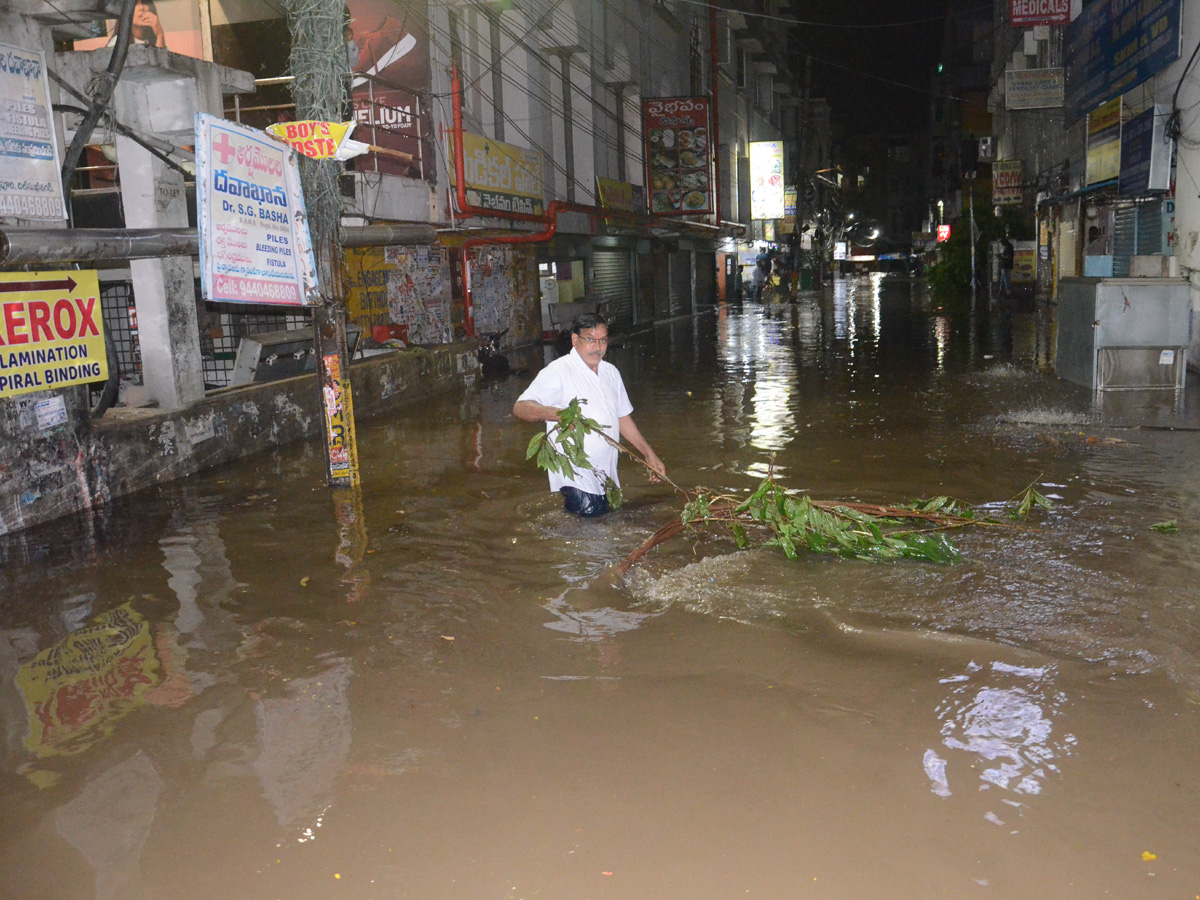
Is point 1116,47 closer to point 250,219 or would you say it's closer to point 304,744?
point 250,219

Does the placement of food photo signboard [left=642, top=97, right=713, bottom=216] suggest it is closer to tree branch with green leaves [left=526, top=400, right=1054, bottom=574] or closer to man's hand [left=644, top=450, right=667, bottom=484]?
tree branch with green leaves [left=526, top=400, right=1054, bottom=574]

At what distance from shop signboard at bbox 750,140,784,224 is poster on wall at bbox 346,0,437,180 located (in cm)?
3108

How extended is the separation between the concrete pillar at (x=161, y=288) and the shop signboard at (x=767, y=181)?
132 ft

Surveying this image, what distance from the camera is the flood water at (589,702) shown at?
3.33 m

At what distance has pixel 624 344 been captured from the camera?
25.5 metres

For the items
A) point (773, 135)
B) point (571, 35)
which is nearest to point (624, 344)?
point (571, 35)

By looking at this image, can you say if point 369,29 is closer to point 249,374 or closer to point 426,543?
point 249,374

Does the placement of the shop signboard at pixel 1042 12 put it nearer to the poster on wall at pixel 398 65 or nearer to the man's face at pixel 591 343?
the poster on wall at pixel 398 65

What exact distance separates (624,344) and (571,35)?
8061 millimetres

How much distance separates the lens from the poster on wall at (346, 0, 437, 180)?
1850cm

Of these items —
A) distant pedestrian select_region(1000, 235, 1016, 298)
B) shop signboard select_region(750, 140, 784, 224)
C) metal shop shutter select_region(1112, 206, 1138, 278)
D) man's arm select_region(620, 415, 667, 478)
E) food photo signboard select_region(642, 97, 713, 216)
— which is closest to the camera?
man's arm select_region(620, 415, 667, 478)

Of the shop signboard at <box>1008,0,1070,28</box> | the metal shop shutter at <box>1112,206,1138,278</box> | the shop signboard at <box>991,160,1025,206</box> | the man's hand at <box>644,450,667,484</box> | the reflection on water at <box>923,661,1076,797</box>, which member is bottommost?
the reflection on water at <box>923,661,1076,797</box>

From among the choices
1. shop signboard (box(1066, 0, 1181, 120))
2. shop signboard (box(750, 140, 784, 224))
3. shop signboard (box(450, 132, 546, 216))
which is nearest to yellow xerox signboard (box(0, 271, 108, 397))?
shop signboard (box(450, 132, 546, 216))

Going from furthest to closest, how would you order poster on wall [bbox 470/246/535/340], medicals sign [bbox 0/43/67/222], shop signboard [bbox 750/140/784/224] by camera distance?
1. shop signboard [bbox 750/140/784/224]
2. poster on wall [bbox 470/246/535/340]
3. medicals sign [bbox 0/43/67/222]
